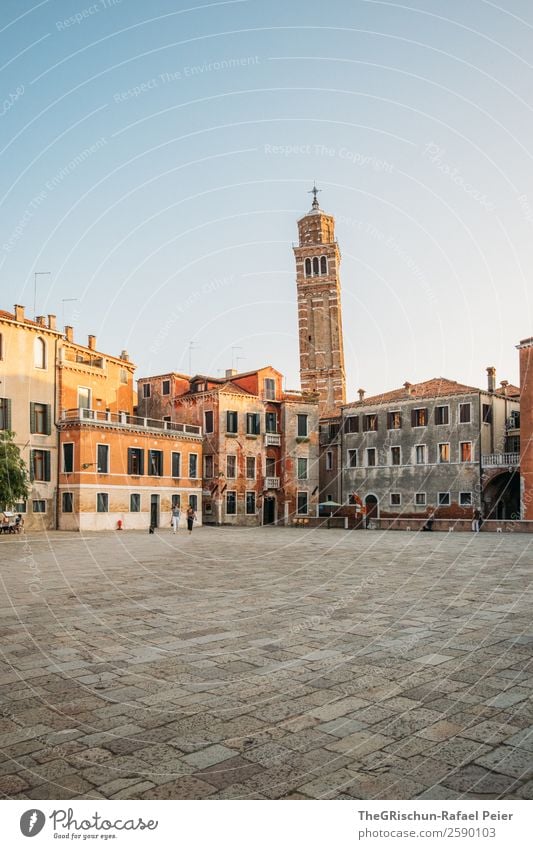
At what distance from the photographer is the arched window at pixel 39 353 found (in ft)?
124

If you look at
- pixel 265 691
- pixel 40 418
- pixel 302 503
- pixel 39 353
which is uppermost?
pixel 39 353

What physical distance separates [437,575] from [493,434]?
102 feet

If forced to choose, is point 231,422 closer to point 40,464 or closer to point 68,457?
point 68,457

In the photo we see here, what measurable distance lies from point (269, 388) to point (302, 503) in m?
9.14

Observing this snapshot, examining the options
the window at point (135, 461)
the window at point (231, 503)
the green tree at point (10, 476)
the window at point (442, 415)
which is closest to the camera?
the green tree at point (10, 476)

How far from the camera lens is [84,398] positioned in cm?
4103

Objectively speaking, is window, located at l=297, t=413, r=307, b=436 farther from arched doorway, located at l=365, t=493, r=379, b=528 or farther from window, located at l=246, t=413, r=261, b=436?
arched doorway, located at l=365, t=493, r=379, b=528

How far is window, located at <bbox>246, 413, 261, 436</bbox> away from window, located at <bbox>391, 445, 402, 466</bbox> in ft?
32.8


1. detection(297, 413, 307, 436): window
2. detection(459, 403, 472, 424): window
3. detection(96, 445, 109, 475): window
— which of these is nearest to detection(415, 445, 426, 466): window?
detection(459, 403, 472, 424): window

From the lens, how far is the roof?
148ft

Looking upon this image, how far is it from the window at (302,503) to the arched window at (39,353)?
21.5 m

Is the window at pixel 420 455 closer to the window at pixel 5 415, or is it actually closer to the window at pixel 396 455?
the window at pixel 396 455

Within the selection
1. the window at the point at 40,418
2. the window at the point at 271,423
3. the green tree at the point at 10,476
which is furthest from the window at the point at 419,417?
the green tree at the point at 10,476

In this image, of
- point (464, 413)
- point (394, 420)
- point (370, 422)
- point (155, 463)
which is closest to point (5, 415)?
point (155, 463)
